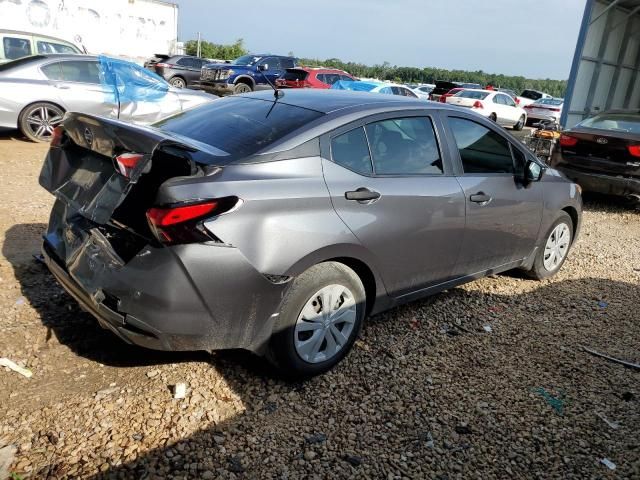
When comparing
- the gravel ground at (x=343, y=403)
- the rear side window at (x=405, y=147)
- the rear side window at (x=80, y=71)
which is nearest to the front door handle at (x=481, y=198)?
the rear side window at (x=405, y=147)

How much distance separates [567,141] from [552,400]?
612 centimetres

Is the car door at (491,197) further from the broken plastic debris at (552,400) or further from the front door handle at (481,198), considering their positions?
the broken plastic debris at (552,400)

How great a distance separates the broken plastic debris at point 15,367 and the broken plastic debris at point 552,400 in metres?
2.97

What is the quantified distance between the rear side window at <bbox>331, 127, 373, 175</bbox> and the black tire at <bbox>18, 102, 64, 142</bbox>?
7.11 metres

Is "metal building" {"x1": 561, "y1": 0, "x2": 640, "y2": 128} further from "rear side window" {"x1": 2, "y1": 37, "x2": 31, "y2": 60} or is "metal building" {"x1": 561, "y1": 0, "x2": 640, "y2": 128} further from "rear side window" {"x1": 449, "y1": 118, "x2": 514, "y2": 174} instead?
"rear side window" {"x1": 2, "y1": 37, "x2": 31, "y2": 60}

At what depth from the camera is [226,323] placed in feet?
8.61

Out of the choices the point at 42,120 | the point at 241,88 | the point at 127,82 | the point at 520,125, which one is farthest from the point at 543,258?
the point at 520,125

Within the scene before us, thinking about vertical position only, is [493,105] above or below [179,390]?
above

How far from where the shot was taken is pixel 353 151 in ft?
10.2

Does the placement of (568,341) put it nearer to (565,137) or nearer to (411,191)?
(411,191)

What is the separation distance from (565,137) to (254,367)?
7.00m

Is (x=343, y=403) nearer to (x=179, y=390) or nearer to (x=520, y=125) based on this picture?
(x=179, y=390)

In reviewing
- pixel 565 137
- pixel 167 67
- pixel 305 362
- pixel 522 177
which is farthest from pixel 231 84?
pixel 305 362

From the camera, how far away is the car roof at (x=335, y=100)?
3286 mm
